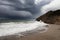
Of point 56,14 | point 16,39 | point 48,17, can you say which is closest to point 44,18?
point 48,17

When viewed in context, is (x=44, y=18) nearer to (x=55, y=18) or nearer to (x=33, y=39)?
(x=55, y=18)

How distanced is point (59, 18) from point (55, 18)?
1039 millimetres

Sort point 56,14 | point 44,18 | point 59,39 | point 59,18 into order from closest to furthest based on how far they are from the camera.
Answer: point 59,39, point 59,18, point 56,14, point 44,18

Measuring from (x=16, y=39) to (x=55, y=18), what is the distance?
82.2 feet

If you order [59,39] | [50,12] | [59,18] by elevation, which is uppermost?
[50,12]

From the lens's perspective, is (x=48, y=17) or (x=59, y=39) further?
(x=48, y=17)

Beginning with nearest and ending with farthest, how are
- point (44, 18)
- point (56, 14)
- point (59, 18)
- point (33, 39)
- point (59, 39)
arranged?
point (59, 39), point (33, 39), point (59, 18), point (56, 14), point (44, 18)

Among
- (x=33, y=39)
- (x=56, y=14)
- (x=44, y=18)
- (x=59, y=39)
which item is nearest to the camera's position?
(x=59, y=39)

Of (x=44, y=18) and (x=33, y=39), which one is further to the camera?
(x=44, y=18)

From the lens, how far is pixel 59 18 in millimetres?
31188

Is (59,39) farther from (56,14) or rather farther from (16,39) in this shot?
(56,14)

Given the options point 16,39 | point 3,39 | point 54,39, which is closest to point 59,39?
point 54,39

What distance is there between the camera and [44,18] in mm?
35844

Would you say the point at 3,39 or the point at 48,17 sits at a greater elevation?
the point at 48,17
